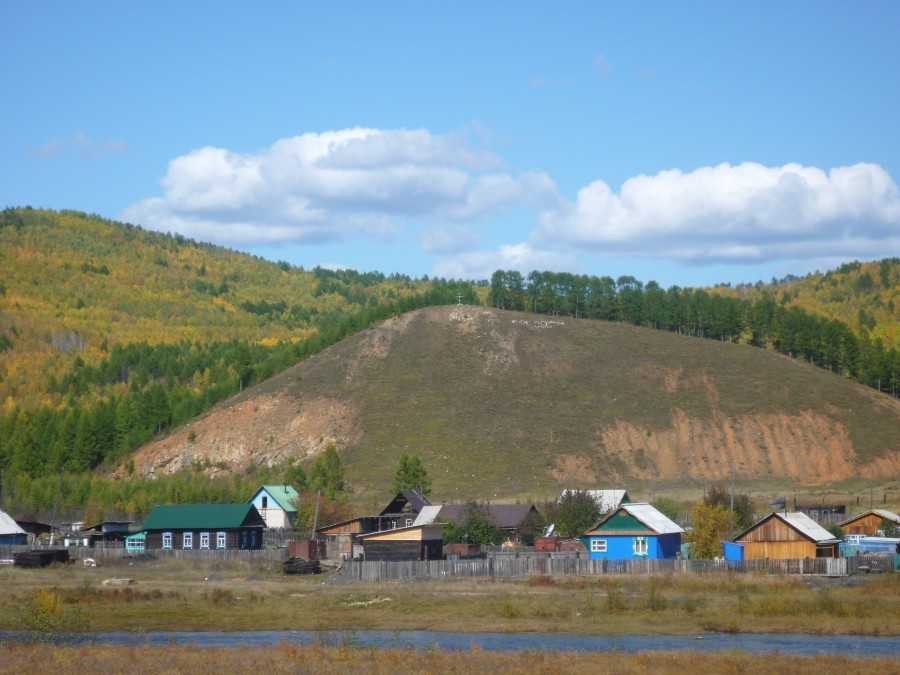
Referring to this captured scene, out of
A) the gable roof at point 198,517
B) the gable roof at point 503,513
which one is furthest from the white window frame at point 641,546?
the gable roof at point 198,517

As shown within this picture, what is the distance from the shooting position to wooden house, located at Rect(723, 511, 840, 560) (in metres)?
69.8

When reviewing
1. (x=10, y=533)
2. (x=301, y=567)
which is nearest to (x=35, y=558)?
(x=10, y=533)

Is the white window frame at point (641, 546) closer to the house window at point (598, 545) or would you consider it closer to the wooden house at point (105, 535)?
the house window at point (598, 545)

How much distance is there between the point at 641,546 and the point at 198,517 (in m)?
34.8

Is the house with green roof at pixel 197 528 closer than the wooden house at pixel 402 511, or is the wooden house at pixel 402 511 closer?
the house with green roof at pixel 197 528

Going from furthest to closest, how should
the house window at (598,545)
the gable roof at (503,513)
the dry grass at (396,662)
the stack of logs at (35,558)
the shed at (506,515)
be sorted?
the gable roof at (503,513), the shed at (506,515), the stack of logs at (35,558), the house window at (598,545), the dry grass at (396,662)

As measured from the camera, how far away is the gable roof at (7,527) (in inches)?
3605

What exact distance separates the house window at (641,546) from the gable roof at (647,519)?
3.46 ft

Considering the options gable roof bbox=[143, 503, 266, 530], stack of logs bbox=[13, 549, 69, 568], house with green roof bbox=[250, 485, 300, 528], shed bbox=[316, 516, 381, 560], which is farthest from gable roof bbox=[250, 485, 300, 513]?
stack of logs bbox=[13, 549, 69, 568]

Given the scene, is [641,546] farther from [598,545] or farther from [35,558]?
[35,558]

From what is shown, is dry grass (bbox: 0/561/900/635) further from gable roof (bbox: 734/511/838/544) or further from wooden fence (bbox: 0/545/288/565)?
wooden fence (bbox: 0/545/288/565)

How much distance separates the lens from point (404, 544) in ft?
241

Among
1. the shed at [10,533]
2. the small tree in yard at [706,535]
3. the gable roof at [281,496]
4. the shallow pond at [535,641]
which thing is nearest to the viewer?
the shallow pond at [535,641]

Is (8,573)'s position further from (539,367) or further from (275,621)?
(539,367)
